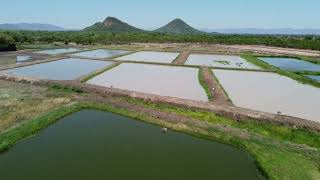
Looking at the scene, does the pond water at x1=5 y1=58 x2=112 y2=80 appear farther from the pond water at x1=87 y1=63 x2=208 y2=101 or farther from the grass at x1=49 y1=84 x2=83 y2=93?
the grass at x1=49 y1=84 x2=83 y2=93

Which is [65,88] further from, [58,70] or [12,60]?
[12,60]

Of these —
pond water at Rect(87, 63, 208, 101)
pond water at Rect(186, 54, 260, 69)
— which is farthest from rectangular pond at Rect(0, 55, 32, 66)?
pond water at Rect(186, 54, 260, 69)

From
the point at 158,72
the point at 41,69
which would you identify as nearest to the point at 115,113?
the point at 158,72

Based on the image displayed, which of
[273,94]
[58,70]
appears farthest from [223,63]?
[58,70]

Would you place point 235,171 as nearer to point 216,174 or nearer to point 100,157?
point 216,174

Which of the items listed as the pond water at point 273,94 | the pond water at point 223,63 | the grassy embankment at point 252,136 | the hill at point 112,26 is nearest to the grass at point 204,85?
the pond water at point 273,94

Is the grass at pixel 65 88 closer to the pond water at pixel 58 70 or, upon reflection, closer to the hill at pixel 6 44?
the pond water at pixel 58 70

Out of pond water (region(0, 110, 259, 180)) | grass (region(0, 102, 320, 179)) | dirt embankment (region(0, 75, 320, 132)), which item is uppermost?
dirt embankment (region(0, 75, 320, 132))
